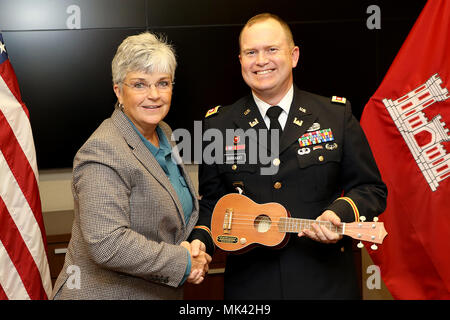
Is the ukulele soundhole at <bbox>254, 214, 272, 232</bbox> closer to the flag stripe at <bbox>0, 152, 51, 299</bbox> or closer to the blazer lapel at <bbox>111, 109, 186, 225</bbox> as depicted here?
the blazer lapel at <bbox>111, 109, 186, 225</bbox>

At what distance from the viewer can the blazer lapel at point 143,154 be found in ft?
6.21

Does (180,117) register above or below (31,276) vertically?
above

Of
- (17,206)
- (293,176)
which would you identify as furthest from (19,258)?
(293,176)

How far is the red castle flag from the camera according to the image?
2.69 metres

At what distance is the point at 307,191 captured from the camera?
2.02 m

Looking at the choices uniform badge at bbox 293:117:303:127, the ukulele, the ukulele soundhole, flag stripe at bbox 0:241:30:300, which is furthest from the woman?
flag stripe at bbox 0:241:30:300

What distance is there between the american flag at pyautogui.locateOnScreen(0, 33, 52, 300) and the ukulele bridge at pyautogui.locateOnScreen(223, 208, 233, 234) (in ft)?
3.53

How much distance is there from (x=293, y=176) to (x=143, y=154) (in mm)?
572

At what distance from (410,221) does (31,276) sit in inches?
76.9

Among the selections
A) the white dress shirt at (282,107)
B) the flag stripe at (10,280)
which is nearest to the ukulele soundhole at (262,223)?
the white dress shirt at (282,107)

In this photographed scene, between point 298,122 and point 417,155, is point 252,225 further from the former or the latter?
point 417,155
